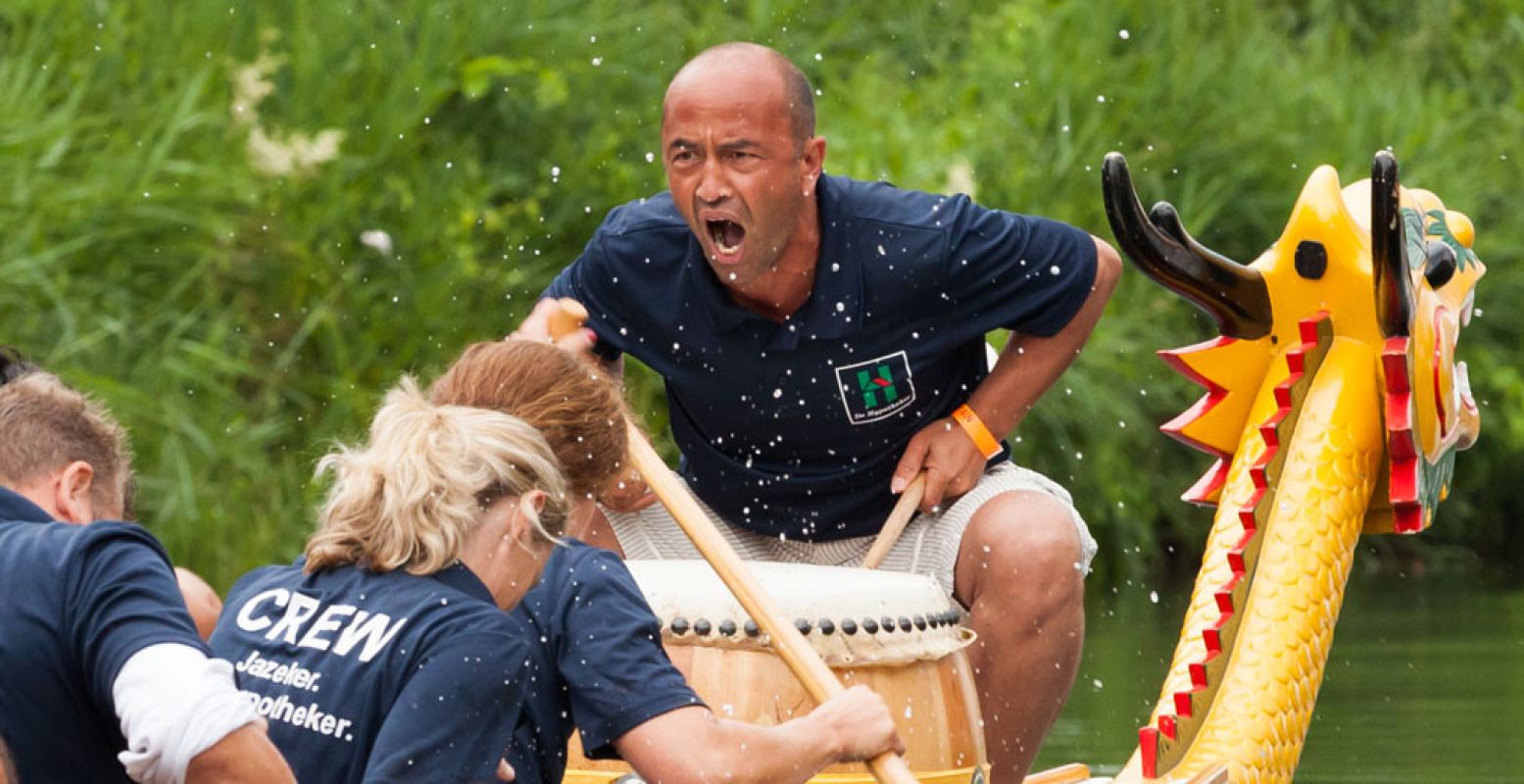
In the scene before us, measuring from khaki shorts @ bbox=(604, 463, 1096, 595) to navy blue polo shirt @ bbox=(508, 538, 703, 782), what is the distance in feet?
2.78

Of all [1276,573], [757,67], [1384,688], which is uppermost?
[757,67]

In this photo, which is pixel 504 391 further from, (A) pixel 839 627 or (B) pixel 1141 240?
(B) pixel 1141 240

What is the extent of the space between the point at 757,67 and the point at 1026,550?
777 millimetres

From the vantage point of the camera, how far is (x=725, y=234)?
367 cm

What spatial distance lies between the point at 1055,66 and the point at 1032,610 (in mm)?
6524

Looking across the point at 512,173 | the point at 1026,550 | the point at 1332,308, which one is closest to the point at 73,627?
the point at 1026,550

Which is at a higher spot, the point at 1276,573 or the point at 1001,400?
the point at 1001,400

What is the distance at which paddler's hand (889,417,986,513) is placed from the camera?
145 inches

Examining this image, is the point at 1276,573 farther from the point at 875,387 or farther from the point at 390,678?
the point at 390,678

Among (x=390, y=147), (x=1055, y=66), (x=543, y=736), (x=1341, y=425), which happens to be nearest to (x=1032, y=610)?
(x=1341, y=425)

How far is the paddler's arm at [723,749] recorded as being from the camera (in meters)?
2.78

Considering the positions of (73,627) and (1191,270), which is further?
(1191,270)

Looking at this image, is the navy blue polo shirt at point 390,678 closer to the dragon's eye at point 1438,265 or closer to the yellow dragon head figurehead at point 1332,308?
the yellow dragon head figurehead at point 1332,308

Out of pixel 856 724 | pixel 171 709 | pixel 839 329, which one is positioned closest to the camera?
pixel 171 709
